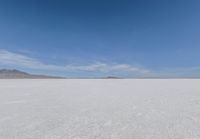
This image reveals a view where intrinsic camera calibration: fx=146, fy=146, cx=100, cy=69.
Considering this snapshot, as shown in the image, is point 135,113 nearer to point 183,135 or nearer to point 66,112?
point 183,135

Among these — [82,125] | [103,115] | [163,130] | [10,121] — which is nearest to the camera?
[163,130]

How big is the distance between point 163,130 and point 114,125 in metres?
0.72

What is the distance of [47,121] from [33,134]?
20.2 inches

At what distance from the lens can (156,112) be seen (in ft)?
9.94

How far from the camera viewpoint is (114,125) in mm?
2328

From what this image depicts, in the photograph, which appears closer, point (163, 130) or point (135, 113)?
point (163, 130)

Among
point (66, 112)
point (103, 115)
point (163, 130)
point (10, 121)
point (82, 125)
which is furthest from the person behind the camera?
point (66, 112)

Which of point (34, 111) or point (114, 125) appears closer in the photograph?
point (114, 125)

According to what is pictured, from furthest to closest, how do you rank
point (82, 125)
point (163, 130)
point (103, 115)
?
point (103, 115) < point (82, 125) < point (163, 130)

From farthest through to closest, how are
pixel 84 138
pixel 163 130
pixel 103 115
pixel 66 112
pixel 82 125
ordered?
pixel 66 112 < pixel 103 115 < pixel 82 125 < pixel 163 130 < pixel 84 138

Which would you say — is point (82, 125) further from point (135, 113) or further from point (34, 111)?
point (34, 111)

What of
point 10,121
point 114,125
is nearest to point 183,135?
point 114,125

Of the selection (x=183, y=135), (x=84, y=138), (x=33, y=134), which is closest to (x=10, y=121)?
(x=33, y=134)

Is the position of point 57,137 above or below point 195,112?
below
